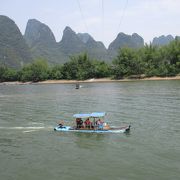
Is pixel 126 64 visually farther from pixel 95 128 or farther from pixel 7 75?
pixel 95 128

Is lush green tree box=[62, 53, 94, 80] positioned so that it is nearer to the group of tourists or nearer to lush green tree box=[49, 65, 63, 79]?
lush green tree box=[49, 65, 63, 79]

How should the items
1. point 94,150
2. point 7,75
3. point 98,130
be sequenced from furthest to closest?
1. point 7,75
2. point 98,130
3. point 94,150

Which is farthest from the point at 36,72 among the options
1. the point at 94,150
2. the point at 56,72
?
the point at 94,150

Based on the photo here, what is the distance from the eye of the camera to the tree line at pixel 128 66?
112625 mm

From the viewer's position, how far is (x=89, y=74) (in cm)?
13162

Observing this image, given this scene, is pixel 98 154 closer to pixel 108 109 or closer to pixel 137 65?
pixel 108 109

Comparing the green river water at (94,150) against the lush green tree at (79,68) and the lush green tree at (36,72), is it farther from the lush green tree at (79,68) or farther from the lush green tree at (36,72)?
the lush green tree at (36,72)

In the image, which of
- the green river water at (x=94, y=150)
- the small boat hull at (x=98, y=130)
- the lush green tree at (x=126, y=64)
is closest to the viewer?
the green river water at (x=94, y=150)

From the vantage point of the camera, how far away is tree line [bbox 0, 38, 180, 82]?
→ 112625mm

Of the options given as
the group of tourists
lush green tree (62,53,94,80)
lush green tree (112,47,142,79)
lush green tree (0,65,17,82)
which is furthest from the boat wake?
lush green tree (0,65,17,82)

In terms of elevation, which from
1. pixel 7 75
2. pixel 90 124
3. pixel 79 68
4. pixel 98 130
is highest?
pixel 79 68

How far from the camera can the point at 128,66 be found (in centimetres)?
11888

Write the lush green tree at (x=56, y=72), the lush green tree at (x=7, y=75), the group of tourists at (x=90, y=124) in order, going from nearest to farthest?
the group of tourists at (x=90, y=124) → the lush green tree at (x=56, y=72) → the lush green tree at (x=7, y=75)

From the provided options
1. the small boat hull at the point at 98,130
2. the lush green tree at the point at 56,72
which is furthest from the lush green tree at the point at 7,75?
the small boat hull at the point at 98,130
